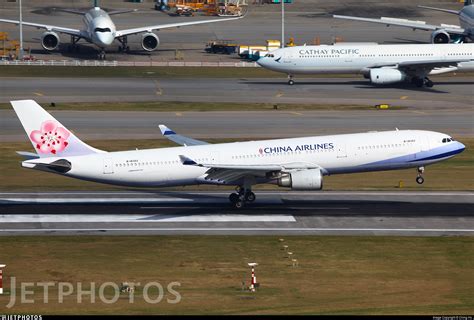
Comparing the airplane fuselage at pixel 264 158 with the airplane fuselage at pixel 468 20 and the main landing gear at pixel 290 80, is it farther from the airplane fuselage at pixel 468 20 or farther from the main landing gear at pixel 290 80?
the airplane fuselage at pixel 468 20

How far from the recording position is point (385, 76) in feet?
390

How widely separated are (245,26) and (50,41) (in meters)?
40.0

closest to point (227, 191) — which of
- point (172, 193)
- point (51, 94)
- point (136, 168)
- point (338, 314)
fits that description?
point (172, 193)

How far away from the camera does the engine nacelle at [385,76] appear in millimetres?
118881

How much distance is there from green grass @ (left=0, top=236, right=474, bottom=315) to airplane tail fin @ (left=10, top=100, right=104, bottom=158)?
6762mm

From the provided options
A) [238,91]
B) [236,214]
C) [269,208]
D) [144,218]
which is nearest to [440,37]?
[238,91]

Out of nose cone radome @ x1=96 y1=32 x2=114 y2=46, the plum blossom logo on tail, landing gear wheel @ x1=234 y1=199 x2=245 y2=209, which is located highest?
the plum blossom logo on tail

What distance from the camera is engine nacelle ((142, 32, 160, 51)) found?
5576 inches

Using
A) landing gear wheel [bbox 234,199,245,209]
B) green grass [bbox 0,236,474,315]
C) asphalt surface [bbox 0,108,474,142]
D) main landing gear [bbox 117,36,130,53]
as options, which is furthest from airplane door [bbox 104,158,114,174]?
main landing gear [bbox 117,36,130,53]

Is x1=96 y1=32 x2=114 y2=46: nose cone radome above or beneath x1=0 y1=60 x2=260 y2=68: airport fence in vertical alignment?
above

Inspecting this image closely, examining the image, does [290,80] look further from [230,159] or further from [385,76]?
[230,159]

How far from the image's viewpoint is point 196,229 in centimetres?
5569

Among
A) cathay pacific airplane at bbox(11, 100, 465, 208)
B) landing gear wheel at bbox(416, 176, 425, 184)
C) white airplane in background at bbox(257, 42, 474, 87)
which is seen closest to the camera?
cathay pacific airplane at bbox(11, 100, 465, 208)

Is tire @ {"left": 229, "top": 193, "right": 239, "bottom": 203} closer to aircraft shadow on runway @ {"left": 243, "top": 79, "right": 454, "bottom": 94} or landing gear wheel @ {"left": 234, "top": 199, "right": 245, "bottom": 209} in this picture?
landing gear wheel @ {"left": 234, "top": 199, "right": 245, "bottom": 209}
